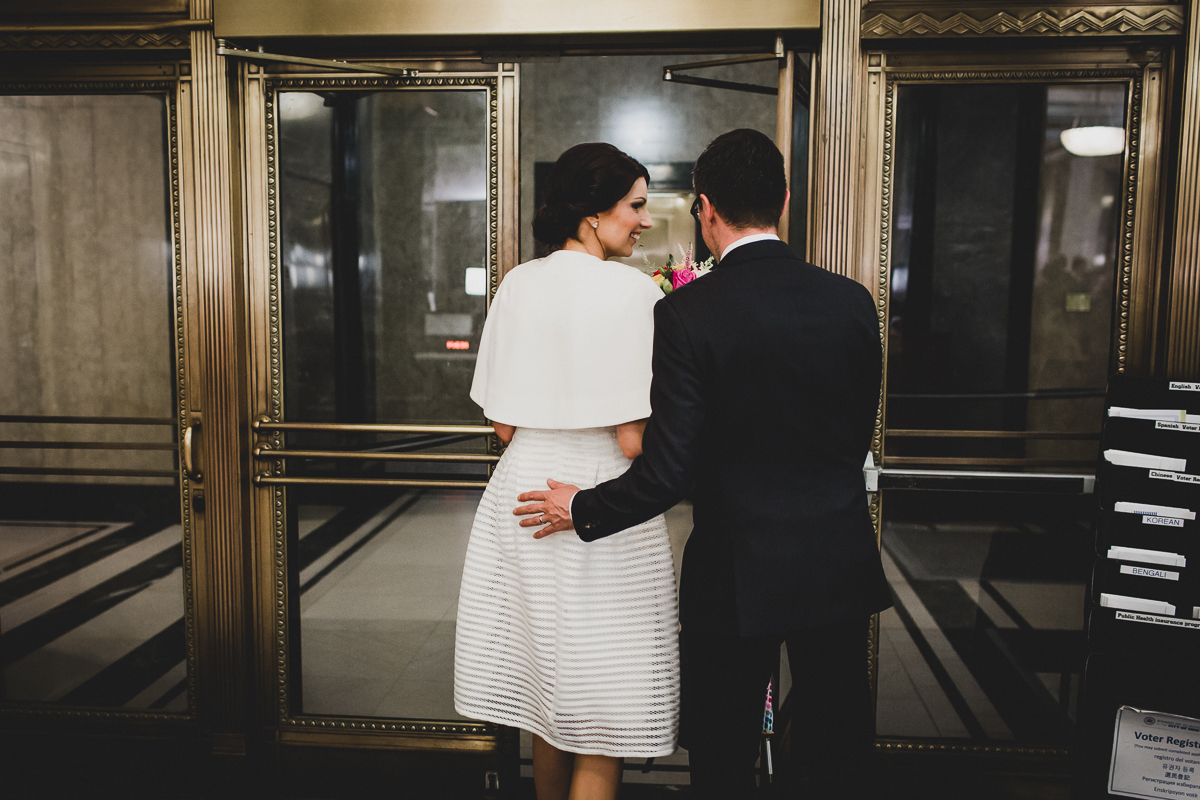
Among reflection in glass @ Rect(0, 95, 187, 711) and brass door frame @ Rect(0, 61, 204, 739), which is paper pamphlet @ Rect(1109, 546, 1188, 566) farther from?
reflection in glass @ Rect(0, 95, 187, 711)

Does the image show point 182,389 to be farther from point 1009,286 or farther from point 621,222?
point 1009,286

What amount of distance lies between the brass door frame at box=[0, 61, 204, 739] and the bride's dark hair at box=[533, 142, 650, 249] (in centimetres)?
132

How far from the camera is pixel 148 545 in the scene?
2352mm

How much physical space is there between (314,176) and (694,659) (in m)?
1.86

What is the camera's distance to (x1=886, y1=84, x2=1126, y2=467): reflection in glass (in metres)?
2.13

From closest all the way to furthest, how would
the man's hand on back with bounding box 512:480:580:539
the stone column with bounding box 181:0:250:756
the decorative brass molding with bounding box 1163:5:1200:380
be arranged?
the man's hand on back with bounding box 512:480:580:539 → the decorative brass molding with bounding box 1163:5:1200:380 → the stone column with bounding box 181:0:250:756

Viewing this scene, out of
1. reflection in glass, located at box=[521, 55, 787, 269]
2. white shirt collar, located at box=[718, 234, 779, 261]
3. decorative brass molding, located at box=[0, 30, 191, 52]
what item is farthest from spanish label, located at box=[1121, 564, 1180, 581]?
reflection in glass, located at box=[521, 55, 787, 269]

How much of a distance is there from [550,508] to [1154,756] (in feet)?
5.64

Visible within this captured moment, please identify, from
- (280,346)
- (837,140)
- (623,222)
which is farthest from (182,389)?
(837,140)

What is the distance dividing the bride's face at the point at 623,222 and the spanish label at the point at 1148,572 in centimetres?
148

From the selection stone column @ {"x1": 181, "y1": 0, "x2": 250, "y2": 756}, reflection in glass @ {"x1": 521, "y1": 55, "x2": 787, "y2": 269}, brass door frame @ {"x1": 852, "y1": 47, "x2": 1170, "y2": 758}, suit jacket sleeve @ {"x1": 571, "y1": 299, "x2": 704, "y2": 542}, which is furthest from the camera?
reflection in glass @ {"x1": 521, "y1": 55, "x2": 787, "y2": 269}

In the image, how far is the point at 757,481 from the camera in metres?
1.36

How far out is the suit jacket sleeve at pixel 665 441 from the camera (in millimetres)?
1315

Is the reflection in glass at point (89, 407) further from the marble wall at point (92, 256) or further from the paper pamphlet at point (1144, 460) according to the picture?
the paper pamphlet at point (1144, 460)
